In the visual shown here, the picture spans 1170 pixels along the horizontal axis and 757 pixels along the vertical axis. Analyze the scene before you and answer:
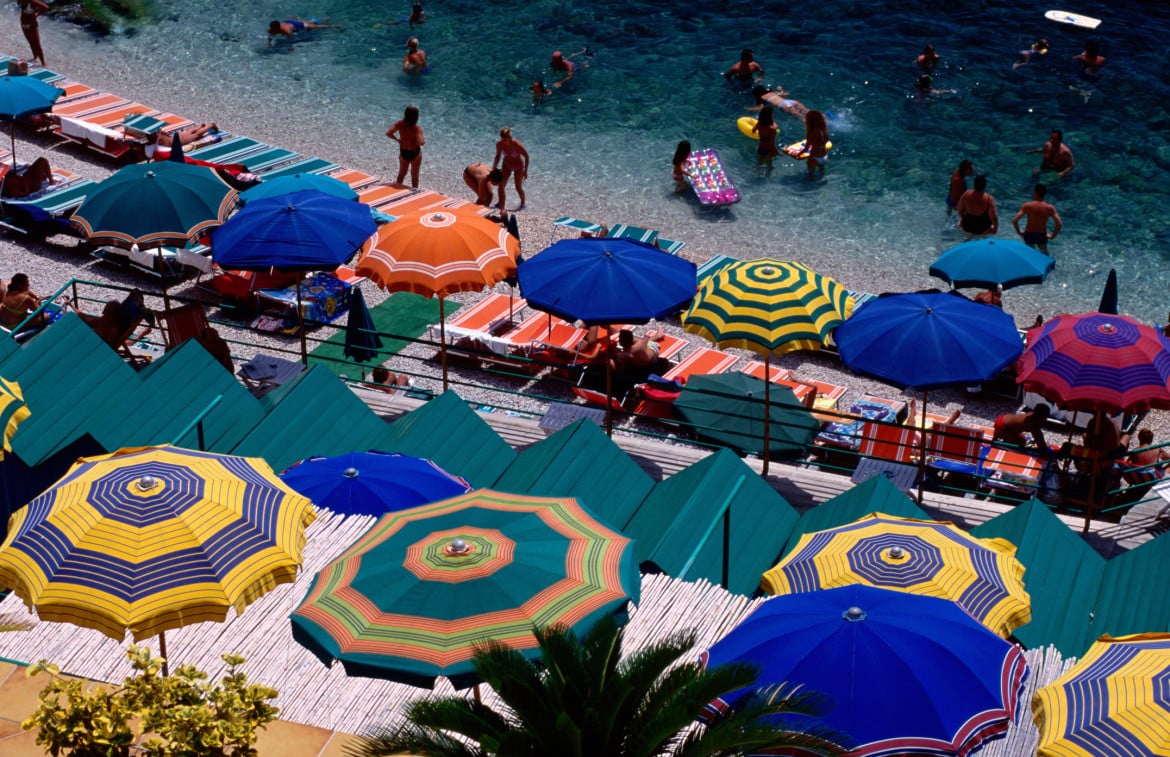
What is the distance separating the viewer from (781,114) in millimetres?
27391

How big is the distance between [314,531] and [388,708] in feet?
6.72

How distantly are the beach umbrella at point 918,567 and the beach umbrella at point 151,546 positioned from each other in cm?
333

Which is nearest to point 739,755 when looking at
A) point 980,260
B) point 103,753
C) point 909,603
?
point 909,603

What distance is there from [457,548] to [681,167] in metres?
17.1

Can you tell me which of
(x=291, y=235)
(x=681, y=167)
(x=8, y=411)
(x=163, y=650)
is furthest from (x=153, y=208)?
(x=681, y=167)

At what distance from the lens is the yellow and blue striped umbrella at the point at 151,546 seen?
25.5 ft

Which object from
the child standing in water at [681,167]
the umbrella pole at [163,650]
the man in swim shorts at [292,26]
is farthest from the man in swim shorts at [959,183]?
the umbrella pole at [163,650]

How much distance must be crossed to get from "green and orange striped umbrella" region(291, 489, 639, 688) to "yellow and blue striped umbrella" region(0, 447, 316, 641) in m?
0.53

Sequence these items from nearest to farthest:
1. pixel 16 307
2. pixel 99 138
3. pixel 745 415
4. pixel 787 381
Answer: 1. pixel 745 415
2. pixel 16 307
3. pixel 787 381
4. pixel 99 138

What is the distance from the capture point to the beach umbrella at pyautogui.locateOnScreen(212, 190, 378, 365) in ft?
43.5

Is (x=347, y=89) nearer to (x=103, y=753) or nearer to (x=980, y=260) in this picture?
(x=980, y=260)

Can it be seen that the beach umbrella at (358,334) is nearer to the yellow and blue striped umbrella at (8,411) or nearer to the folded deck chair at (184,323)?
the folded deck chair at (184,323)

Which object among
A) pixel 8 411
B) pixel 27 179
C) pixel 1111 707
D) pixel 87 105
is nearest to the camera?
pixel 1111 707

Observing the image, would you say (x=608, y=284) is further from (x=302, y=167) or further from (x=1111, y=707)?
(x=302, y=167)
